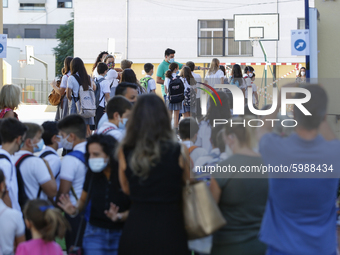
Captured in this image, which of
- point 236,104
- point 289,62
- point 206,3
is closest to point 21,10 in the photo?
point 206,3

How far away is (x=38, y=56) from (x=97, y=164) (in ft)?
175

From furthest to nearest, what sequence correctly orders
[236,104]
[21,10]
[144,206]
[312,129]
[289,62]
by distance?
[21,10]
[289,62]
[236,104]
[144,206]
[312,129]

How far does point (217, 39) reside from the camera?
97.1 ft

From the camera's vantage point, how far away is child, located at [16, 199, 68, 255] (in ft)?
11.4

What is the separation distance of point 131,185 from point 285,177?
0.99 metres

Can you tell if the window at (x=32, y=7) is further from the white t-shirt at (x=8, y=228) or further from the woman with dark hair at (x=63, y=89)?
the white t-shirt at (x=8, y=228)

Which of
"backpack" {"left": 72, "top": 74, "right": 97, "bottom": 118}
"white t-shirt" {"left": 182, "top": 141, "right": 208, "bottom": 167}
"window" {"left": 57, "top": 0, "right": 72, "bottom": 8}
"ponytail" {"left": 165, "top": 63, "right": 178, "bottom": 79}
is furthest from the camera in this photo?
"window" {"left": 57, "top": 0, "right": 72, "bottom": 8}

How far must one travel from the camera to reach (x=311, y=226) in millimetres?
3072

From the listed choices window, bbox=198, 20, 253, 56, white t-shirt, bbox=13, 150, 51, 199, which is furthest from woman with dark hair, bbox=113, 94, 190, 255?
window, bbox=198, 20, 253, 56

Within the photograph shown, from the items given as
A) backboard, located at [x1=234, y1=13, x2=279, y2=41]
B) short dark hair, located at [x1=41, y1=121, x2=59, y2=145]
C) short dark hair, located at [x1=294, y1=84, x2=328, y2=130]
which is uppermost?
backboard, located at [x1=234, y1=13, x2=279, y2=41]

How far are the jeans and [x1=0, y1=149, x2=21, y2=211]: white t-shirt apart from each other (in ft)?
2.56

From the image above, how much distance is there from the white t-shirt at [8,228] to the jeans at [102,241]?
1.89 ft

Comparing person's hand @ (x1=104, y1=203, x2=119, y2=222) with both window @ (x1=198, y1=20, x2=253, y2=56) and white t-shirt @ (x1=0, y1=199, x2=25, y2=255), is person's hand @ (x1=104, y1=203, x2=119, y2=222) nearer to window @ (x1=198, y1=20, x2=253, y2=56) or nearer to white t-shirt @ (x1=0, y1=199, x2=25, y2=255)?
white t-shirt @ (x1=0, y1=199, x2=25, y2=255)

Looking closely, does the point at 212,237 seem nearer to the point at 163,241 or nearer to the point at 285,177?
the point at 163,241
